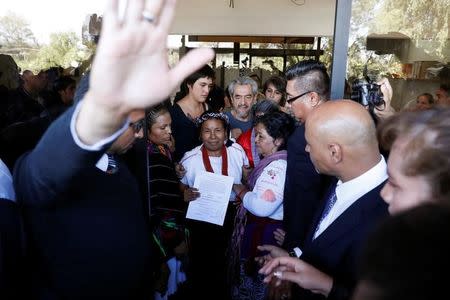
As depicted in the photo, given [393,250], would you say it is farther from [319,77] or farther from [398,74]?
[398,74]

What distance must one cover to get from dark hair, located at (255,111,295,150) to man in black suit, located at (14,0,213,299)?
3.81 feet

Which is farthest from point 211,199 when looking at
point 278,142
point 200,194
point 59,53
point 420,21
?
point 420,21

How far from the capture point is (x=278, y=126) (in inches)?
92.4

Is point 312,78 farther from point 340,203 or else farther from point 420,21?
point 420,21

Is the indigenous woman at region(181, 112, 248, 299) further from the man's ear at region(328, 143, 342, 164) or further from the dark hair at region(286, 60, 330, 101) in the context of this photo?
the man's ear at region(328, 143, 342, 164)

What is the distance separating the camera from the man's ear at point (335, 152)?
140 centimetres

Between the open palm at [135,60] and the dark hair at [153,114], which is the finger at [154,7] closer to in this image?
the open palm at [135,60]

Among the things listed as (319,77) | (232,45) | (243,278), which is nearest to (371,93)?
(319,77)

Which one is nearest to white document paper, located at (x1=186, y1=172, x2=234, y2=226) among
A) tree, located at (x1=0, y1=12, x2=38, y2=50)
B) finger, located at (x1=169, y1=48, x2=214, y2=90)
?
finger, located at (x1=169, y1=48, x2=214, y2=90)

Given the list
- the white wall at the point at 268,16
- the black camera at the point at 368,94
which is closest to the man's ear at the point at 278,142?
the black camera at the point at 368,94

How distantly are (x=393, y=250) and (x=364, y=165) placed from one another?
3.25ft

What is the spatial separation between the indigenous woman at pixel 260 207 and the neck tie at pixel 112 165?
3.02 feet

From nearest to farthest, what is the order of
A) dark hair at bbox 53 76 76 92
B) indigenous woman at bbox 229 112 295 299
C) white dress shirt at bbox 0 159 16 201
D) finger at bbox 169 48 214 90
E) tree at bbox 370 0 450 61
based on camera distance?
finger at bbox 169 48 214 90 → white dress shirt at bbox 0 159 16 201 → indigenous woman at bbox 229 112 295 299 → tree at bbox 370 0 450 61 → dark hair at bbox 53 76 76 92

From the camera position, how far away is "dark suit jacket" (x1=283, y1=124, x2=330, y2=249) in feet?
6.36
